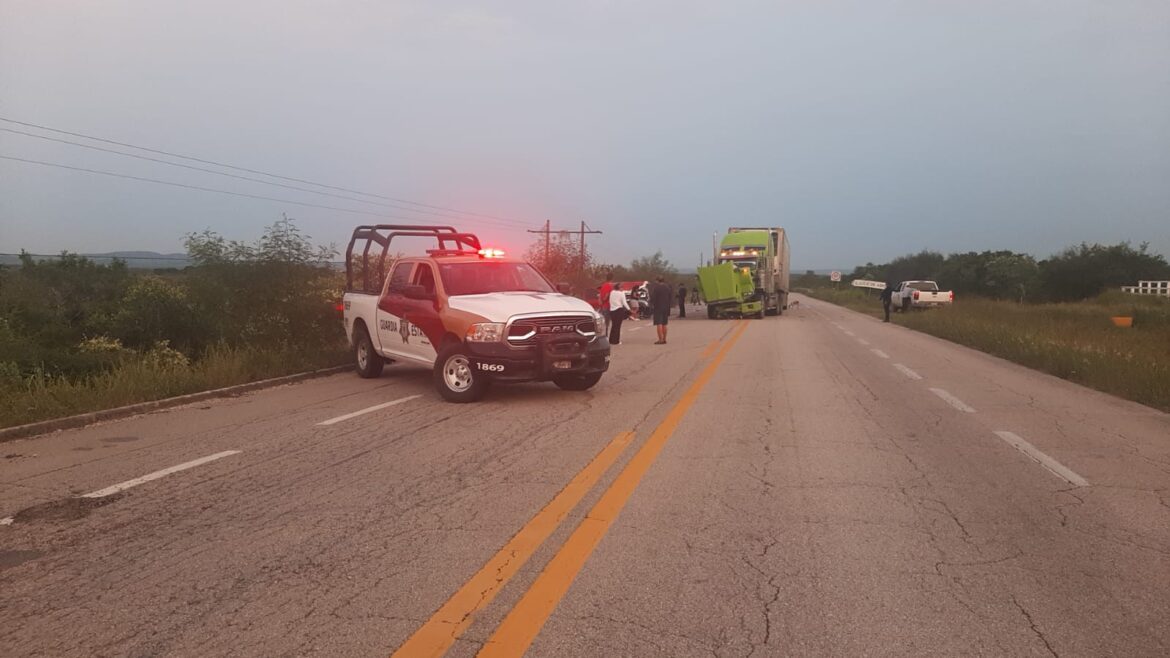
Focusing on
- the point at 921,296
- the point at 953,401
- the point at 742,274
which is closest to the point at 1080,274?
the point at 921,296

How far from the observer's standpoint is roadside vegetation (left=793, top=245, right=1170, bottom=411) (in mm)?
13680

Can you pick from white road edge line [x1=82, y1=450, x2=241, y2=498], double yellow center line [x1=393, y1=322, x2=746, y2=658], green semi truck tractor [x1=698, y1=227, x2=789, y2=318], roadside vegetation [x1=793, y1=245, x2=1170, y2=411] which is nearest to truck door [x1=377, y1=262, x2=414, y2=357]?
white road edge line [x1=82, y1=450, x2=241, y2=498]

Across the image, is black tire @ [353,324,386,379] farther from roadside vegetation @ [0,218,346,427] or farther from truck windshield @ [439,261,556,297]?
truck windshield @ [439,261,556,297]

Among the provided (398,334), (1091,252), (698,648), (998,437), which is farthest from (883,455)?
(1091,252)

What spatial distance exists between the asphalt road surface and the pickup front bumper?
589mm

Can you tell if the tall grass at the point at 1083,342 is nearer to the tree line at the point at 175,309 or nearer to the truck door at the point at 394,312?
the truck door at the point at 394,312

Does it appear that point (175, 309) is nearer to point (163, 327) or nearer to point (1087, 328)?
point (163, 327)

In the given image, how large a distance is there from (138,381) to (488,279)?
4786 millimetres

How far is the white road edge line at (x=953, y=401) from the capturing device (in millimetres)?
10469

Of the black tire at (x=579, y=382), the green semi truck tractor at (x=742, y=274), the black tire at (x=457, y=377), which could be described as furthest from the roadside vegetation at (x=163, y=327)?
the green semi truck tractor at (x=742, y=274)

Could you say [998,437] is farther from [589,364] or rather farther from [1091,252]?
[1091,252]

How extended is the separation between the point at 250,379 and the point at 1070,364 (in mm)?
14576

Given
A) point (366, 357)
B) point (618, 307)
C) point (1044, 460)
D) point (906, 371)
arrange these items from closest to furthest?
point (1044, 460) → point (366, 357) → point (906, 371) → point (618, 307)

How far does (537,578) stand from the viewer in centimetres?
433
